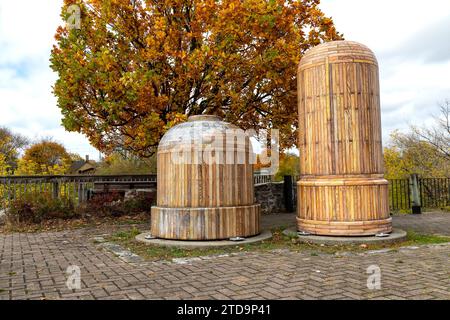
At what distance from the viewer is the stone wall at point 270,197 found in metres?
15.3

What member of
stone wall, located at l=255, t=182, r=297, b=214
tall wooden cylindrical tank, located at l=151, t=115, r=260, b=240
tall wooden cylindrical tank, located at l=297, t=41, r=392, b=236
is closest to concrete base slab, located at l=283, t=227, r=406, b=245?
tall wooden cylindrical tank, located at l=297, t=41, r=392, b=236

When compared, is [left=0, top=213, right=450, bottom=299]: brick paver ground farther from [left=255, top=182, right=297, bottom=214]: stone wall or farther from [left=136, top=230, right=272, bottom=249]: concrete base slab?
[left=255, top=182, right=297, bottom=214]: stone wall

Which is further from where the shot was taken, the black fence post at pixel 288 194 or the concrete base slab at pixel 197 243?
the black fence post at pixel 288 194

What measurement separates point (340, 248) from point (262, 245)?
5.22 ft

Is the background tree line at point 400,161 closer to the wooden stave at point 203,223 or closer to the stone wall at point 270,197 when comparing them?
the stone wall at point 270,197

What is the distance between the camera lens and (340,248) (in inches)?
296

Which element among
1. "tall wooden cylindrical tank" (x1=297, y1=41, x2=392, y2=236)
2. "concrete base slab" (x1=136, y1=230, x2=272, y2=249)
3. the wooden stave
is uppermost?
"tall wooden cylindrical tank" (x1=297, y1=41, x2=392, y2=236)

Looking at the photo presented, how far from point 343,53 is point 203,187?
4.33m

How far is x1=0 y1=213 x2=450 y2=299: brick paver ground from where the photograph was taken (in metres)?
4.54

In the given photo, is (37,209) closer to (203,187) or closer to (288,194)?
(203,187)

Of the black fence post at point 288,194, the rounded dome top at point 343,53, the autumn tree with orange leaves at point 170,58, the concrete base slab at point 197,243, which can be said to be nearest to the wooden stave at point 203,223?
the concrete base slab at point 197,243

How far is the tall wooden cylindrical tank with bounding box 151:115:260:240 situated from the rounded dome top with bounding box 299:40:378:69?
8.76ft
